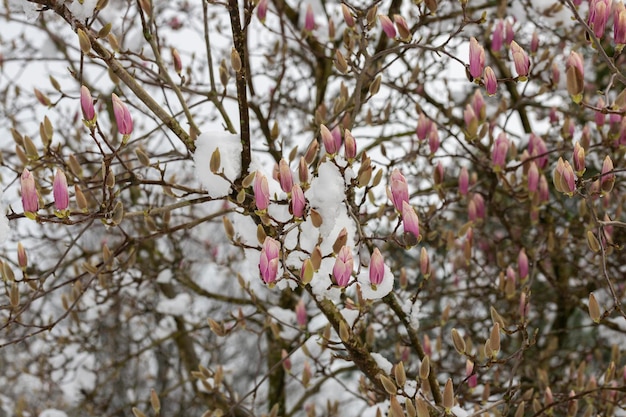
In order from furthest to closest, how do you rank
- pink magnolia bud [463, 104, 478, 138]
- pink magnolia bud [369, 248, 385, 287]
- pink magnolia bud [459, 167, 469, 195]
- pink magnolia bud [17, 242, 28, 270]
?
1. pink magnolia bud [459, 167, 469, 195]
2. pink magnolia bud [463, 104, 478, 138]
3. pink magnolia bud [17, 242, 28, 270]
4. pink magnolia bud [369, 248, 385, 287]

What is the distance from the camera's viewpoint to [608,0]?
1.37 m

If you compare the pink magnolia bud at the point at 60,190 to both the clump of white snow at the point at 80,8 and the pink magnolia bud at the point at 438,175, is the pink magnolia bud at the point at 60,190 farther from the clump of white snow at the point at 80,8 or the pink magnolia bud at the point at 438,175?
the pink magnolia bud at the point at 438,175

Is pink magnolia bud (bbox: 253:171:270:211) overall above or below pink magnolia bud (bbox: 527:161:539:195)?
below

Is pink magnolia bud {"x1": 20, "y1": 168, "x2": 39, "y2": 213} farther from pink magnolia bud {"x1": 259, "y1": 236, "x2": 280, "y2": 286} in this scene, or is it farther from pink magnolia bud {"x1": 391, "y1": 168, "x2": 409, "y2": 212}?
pink magnolia bud {"x1": 391, "y1": 168, "x2": 409, "y2": 212}

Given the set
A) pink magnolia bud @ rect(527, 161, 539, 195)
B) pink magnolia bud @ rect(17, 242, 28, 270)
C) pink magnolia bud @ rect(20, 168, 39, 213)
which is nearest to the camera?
pink magnolia bud @ rect(20, 168, 39, 213)

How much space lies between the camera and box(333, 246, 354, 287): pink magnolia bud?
121cm

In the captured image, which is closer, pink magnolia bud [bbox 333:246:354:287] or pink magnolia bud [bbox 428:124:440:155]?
pink magnolia bud [bbox 333:246:354:287]

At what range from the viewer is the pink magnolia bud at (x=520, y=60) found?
1.33 meters

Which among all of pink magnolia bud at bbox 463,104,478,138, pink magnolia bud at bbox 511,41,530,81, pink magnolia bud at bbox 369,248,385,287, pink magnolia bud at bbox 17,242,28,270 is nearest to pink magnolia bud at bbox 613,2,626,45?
pink magnolia bud at bbox 511,41,530,81

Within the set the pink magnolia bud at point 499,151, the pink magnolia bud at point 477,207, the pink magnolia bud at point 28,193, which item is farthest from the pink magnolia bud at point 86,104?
the pink magnolia bud at point 477,207

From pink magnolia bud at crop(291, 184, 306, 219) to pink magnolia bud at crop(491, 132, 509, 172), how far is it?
3.17 ft

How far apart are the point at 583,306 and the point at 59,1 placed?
2.51m

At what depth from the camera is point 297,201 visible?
4.04 feet

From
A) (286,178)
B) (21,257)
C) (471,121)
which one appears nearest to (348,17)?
(471,121)
